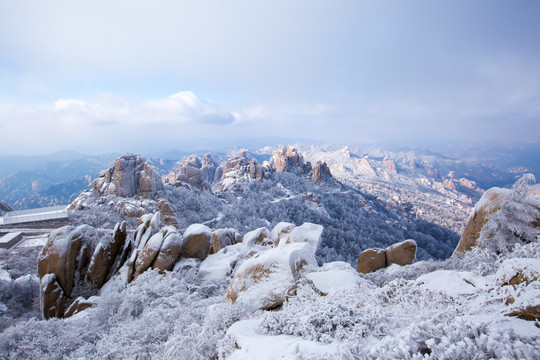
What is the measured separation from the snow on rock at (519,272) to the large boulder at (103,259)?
17906 mm

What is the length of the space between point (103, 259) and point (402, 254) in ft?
58.3

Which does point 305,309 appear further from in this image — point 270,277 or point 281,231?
point 281,231

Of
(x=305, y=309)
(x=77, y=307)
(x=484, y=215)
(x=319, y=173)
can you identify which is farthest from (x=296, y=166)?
(x=305, y=309)

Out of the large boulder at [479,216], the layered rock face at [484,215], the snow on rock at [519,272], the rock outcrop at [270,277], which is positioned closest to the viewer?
the snow on rock at [519,272]

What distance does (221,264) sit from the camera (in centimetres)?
1411

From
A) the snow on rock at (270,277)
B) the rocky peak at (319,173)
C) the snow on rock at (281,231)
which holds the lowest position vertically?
the rocky peak at (319,173)

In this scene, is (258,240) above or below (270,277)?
below

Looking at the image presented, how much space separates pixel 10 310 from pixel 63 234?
4.45 metres

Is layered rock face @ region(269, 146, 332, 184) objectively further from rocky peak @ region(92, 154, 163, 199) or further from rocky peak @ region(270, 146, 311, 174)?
rocky peak @ region(92, 154, 163, 199)

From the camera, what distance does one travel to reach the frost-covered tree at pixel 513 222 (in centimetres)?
802

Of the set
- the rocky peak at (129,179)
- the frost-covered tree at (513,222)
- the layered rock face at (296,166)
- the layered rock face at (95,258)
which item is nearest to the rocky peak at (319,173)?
the layered rock face at (296,166)

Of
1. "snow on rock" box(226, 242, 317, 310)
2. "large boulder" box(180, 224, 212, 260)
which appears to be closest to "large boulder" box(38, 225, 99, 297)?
"large boulder" box(180, 224, 212, 260)

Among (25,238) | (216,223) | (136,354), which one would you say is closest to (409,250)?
(136,354)

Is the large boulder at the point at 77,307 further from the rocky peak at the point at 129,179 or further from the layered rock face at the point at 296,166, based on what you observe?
the layered rock face at the point at 296,166
